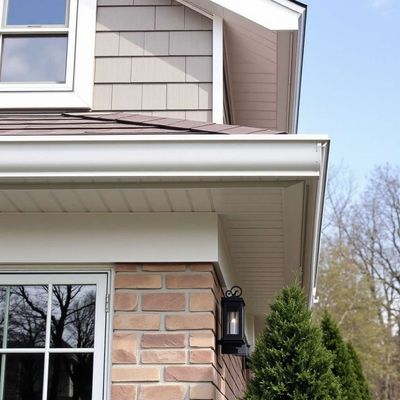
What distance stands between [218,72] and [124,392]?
6.92 feet

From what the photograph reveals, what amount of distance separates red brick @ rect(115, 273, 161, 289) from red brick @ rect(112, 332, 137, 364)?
249 mm

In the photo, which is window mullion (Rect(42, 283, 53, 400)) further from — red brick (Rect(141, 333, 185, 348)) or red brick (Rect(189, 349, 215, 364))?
red brick (Rect(189, 349, 215, 364))

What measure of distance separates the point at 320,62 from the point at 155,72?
85.6 ft

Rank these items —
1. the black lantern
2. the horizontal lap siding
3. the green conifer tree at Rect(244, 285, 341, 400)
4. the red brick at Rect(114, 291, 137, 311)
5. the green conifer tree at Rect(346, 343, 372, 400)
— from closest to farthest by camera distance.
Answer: the green conifer tree at Rect(244, 285, 341, 400)
the red brick at Rect(114, 291, 137, 311)
the black lantern
the horizontal lap siding
the green conifer tree at Rect(346, 343, 372, 400)

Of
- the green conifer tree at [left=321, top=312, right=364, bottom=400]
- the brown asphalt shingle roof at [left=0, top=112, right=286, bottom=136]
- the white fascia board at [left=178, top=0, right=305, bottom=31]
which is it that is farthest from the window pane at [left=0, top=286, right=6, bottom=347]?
the green conifer tree at [left=321, top=312, right=364, bottom=400]

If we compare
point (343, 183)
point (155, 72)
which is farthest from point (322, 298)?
point (155, 72)

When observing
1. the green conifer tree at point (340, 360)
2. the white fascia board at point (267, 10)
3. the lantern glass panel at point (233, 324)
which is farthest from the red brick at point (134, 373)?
the green conifer tree at point (340, 360)

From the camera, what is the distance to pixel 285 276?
5664 mm

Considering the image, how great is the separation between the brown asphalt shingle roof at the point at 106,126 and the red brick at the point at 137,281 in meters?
0.77

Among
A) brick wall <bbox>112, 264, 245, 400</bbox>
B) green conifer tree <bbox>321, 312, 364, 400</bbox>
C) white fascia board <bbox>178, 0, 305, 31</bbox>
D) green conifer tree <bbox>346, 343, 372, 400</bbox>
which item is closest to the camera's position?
brick wall <bbox>112, 264, 245, 400</bbox>

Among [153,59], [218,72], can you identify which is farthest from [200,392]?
[153,59]

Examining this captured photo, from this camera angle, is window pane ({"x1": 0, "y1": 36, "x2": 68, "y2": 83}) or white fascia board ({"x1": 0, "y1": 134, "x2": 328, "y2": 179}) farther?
window pane ({"x1": 0, "y1": 36, "x2": 68, "y2": 83})

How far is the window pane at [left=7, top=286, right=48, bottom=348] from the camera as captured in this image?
3.68 meters

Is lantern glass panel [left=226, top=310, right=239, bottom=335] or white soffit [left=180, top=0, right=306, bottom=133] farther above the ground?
white soffit [left=180, top=0, right=306, bottom=133]
